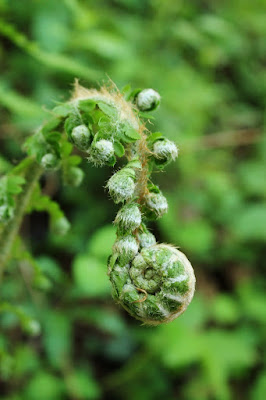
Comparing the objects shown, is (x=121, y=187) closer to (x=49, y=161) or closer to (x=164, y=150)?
(x=164, y=150)

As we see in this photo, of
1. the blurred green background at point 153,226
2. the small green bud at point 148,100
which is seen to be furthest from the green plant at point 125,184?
the blurred green background at point 153,226

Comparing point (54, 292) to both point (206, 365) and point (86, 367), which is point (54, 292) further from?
point (206, 365)

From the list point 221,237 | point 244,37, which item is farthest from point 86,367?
point 244,37

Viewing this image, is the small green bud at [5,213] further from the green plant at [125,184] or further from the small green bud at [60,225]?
the small green bud at [60,225]

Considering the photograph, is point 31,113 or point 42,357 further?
Answer: point 42,357

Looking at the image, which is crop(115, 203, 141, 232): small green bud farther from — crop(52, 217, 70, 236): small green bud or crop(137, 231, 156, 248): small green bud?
crop(52, 217, 70, 236): small green bud

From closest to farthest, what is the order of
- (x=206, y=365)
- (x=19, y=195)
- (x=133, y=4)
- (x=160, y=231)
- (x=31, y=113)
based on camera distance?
(x=19, y=195)
(x=31, y=113)
(x=206, y=365)
(x=160, y=231)
(x=133, y=4)

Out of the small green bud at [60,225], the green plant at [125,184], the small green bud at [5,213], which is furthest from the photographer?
the small green bud at [60,225]
